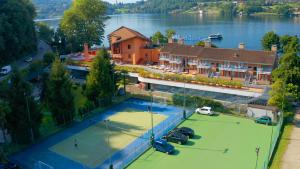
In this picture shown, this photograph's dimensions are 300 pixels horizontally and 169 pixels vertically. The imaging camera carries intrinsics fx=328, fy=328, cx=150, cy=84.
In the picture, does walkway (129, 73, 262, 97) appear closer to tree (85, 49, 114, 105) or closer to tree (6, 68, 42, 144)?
tree (85, 49, 114, 105)

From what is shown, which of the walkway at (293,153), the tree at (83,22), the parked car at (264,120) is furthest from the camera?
the tree at (83,22)

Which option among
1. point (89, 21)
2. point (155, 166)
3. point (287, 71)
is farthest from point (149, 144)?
point (89, 21)

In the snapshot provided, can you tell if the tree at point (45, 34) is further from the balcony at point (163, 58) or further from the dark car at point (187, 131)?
the dark car at point (187, 131)

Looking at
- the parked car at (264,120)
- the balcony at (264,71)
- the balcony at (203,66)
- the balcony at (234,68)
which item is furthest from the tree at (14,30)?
the parked car at (264,120)

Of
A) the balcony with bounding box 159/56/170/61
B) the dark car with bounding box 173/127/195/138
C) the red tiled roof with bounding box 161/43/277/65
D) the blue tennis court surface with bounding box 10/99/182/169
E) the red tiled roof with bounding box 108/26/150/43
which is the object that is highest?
the red tiled roof with bounding box 108/26/150/43

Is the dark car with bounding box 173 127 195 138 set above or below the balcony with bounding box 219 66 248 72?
below

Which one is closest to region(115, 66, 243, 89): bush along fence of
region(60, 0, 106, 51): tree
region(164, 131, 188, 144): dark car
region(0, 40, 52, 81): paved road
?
region(164, 131, 188, 144): dark car

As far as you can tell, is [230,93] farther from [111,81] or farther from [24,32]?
[24,32]

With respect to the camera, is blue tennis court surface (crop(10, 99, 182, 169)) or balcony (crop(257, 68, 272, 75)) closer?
blue tennis court surface (crop(10, 99, 182, 169))
